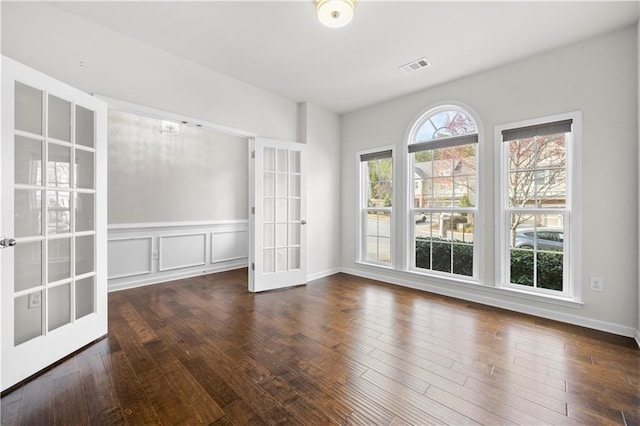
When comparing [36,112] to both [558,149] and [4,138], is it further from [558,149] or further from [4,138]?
[558,149]

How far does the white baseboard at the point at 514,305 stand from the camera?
262 centimetres

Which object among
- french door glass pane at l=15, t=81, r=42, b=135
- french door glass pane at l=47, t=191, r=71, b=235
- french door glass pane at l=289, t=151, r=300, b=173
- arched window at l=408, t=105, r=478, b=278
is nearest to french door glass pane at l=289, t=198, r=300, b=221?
french door glass pane at l=289, t=151, r=300, b=173

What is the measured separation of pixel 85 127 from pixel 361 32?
260 cm

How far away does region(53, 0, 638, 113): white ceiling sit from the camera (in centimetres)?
234

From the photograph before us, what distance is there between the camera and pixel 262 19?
8.19ft

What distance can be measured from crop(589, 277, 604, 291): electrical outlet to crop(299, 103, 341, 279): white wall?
3.27 metres

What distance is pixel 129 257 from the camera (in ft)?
13.5

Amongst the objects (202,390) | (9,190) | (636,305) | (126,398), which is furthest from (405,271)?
(9,190)

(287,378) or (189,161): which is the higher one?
(189,161)

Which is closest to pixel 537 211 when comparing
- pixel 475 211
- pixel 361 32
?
pixel 475 211

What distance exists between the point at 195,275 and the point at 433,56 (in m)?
4.71

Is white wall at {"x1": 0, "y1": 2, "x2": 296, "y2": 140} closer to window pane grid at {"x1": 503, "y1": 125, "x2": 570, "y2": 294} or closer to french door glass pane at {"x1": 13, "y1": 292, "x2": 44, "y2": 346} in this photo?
french door glass pane at {"x1": 13, "y1": 292, "x2": 44, "y2": 346}

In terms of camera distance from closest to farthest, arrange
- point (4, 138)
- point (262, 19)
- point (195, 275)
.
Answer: point (4, 138)
point (262, 19)
point (195, 275)

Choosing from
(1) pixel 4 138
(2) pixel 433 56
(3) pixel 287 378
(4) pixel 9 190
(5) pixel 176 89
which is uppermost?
(2) pixel 433 56
